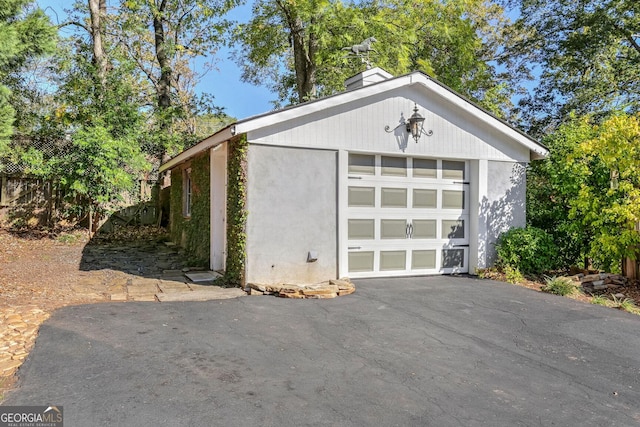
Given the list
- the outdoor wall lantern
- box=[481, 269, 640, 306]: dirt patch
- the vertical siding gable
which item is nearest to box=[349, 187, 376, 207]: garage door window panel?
the vertical siding gable

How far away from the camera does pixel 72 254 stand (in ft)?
32.8

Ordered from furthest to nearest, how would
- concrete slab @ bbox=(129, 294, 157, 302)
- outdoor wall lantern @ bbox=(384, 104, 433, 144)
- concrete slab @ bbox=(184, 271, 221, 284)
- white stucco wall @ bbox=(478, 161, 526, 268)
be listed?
white stucco wall @ bbox=(478, 161, 526, 268), outdoor wall lantern @ bbox=(384, 104, 433, 144), concrete slab @ bbox=(184, 271, 221, 284), concrete slab @ bbox=(129, 294, 157, 302)

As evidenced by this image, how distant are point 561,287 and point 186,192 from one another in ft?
29.5

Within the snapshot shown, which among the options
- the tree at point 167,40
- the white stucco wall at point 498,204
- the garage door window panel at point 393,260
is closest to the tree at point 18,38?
the tree at point 167,40

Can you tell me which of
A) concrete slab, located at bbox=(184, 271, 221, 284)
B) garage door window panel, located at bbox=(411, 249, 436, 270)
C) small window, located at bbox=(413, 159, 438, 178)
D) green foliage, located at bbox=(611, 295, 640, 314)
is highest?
small window, located at bbox=(413, 159, 438, 178)

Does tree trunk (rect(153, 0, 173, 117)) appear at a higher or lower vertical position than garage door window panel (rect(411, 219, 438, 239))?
higher

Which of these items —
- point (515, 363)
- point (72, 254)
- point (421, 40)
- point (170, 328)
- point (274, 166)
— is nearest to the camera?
point (515, 363)

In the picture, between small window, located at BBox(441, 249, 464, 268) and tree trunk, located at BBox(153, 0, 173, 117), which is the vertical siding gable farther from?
tree trunk, located at BBox(153, 0, 173, 117)

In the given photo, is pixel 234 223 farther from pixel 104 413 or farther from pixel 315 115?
pixel 104 413

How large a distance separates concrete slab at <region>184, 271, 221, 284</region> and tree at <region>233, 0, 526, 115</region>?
1059cm

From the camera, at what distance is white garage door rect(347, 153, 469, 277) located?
303 inches

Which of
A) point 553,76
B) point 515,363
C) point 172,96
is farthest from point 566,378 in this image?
point 553,76

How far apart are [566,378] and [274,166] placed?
490 cm

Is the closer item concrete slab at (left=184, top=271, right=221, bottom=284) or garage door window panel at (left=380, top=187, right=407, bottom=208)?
concrete slab at (left=184, top=271, right=221, bottom=284)
